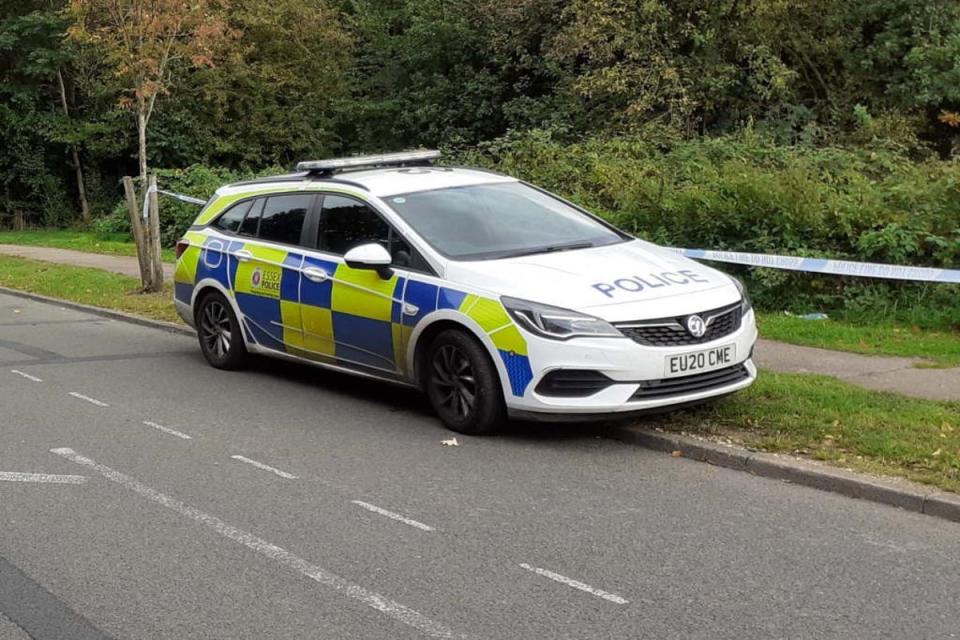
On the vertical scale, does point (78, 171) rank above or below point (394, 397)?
above

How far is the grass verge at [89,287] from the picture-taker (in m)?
13.9

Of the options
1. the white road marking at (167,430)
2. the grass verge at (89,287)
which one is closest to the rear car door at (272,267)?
the white road marking at (167,430)

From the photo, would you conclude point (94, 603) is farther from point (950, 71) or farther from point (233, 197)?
point (950, 71)

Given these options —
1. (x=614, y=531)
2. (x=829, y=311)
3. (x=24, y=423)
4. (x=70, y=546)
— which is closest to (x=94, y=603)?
(x=70, y=546)

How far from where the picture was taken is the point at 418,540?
5.28m

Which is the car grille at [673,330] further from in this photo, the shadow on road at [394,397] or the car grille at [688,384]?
the shadow on road at [394,397]

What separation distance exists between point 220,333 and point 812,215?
5.76m

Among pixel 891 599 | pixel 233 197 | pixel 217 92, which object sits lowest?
pixel 891 599

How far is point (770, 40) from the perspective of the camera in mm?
24078

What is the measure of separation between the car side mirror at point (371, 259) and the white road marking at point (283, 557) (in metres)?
2.10

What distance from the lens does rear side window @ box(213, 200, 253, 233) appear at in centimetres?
956

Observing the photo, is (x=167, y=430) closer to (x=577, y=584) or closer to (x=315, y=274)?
(x=315, y=274)

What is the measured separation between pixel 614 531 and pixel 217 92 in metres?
28.6

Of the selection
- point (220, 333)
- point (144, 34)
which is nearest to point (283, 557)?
point (220, 333)
